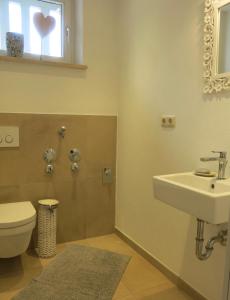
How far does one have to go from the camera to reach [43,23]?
7.25 feet

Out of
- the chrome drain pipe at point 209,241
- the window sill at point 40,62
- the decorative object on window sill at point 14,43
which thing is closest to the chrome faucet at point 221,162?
the chrome drain pipe at point 209,241

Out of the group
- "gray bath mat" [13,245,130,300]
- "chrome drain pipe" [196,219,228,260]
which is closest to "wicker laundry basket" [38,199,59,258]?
"gray bath mat" [13,245,130,300]

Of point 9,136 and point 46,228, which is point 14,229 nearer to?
point 46,228

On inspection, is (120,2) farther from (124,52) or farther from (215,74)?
(215,74)

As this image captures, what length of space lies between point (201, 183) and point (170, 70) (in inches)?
32.2

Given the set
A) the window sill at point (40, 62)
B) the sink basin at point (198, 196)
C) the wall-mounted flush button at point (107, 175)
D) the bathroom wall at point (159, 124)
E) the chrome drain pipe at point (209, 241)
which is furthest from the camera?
A: the wall-mounted flush button at point (107, 175)

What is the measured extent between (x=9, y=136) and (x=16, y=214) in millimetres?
622

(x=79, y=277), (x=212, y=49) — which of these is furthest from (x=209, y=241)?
(x=212, y=49)

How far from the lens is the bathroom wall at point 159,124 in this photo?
160 cm

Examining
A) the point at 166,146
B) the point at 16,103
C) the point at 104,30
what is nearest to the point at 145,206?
the point at 166,146

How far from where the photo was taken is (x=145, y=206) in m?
2.18

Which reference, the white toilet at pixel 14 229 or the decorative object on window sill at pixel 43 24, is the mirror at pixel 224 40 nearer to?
the decorative object on window sill at pixel 43 24

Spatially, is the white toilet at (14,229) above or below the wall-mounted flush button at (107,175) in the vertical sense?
below

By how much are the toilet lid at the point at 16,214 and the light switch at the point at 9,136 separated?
46 centimetres
